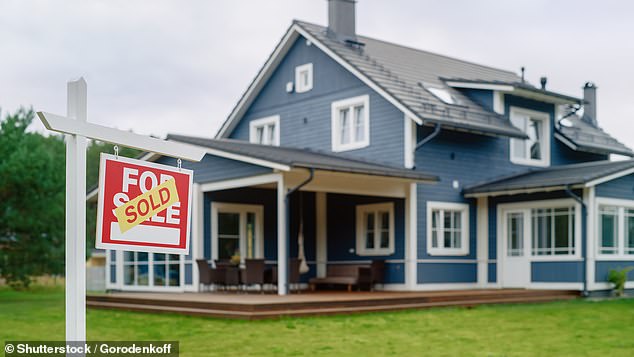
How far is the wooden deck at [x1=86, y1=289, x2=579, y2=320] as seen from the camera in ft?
40.1

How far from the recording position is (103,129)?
177 inches

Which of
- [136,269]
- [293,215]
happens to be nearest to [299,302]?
[293,215]

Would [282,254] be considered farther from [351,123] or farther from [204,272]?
[351,123]

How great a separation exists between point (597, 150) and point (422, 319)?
10948mm

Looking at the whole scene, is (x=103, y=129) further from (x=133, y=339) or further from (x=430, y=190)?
(x=430, y=190)

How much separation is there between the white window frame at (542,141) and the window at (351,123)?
3.41 m

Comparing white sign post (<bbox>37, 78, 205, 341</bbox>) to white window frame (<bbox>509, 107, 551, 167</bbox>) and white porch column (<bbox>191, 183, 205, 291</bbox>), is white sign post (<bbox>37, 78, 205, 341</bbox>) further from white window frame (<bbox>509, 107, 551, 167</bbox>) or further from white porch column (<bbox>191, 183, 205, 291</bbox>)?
white window frame (<bbox>509, 107, 551, 167</bbox>)

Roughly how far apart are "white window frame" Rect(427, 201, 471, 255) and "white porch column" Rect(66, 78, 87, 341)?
13250 millimetres

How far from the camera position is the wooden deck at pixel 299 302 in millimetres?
12211

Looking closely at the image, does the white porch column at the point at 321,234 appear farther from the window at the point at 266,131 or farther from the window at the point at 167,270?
the window at the point at 167,270

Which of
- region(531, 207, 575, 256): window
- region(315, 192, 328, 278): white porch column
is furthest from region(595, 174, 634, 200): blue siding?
region(315, 192, 328, 278): white porch column

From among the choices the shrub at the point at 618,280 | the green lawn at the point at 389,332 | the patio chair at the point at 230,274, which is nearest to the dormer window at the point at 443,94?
the shrub at the point at 618,280

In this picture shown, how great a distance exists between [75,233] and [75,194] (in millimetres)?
194

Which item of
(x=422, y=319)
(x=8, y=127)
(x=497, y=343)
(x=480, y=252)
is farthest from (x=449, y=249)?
(x=8, y=127)
